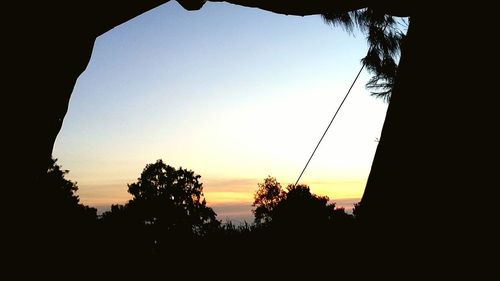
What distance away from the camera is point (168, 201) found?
4297 cm

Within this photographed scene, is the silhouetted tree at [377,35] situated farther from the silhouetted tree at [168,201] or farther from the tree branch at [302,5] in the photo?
the silhouetted tree at [168,201]

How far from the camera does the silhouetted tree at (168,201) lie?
1668 inches

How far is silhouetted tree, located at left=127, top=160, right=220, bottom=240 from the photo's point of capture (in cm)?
4238

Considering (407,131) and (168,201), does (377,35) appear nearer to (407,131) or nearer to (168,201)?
(407,131)

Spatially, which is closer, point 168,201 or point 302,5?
point 302,5

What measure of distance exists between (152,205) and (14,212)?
42.5 meters

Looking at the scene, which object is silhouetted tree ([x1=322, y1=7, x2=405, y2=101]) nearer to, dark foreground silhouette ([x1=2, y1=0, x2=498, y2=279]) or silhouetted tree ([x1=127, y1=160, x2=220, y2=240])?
dark foreground silhouette ([x1=2, y1=0, x2=498, y2=279])

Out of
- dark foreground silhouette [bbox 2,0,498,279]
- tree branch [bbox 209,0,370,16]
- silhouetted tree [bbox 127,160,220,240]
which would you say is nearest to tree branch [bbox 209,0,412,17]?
tree branch [bbox 209,0,370,16]

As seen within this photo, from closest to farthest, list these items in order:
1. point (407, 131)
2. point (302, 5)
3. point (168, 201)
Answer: point (407, 131) → point (302, 5) → point (168, 201)

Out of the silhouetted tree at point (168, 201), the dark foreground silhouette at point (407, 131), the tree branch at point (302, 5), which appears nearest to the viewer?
the dark foreground silhouette at point (407, 131)

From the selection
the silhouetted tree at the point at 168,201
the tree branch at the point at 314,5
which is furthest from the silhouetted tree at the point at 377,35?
the silhouetted tree at the point at 168,201

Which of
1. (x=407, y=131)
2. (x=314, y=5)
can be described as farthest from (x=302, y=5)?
(x=407, y=131)

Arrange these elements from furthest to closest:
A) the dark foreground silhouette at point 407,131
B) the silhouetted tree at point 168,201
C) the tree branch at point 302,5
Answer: the silhouetted tree at point 168,201 → the tree branch at point 302,5 → the dark foreground silhouette at point 407,131

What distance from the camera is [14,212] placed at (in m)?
2.21
